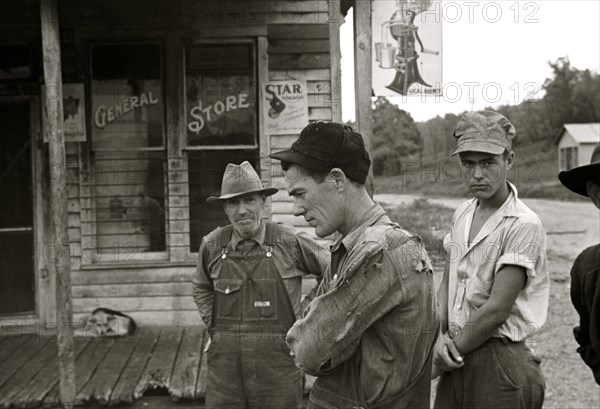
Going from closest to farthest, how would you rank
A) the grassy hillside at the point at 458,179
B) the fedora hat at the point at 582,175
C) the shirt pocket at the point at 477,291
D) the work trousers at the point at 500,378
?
the fedora hat at the point at 582,175
the work trousers at the point at 500,378
the shirt pocket at the point at 477,291
the grassy hillside at the point at 458,179

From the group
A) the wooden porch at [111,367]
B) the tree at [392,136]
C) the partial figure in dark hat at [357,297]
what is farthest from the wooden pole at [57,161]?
the tree at [392,136]

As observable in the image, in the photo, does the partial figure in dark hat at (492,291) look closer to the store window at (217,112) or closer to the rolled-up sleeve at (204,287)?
the rolled-up sleeve at (204,287)

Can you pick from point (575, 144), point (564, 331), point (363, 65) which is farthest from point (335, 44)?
point (575, 144)

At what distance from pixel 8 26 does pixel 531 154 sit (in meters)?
46.6

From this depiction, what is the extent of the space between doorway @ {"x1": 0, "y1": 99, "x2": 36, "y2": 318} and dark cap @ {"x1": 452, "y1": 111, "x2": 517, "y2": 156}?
5.02 metres

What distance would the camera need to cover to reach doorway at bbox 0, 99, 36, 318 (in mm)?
6816

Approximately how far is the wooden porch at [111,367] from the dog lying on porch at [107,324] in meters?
0.07

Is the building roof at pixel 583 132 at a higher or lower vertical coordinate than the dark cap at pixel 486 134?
higher

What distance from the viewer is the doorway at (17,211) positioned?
22.4ft

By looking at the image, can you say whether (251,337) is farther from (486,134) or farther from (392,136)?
(392,136)

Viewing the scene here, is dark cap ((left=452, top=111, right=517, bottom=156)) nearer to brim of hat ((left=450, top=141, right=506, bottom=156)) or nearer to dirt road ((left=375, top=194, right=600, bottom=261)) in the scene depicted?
brim of hat ((left=450, top=141, right=506, bottom=156))

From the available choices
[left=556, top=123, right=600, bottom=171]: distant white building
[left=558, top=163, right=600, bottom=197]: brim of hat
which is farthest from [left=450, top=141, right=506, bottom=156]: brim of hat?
[left=556, top=123, right=600, bottom=171]: distant white building

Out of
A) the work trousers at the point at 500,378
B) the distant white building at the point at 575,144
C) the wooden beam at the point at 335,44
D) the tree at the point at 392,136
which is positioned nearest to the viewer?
the work trousers at the point at 500,378

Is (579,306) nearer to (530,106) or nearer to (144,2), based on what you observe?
(144,2)
